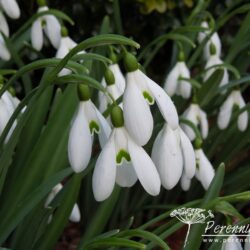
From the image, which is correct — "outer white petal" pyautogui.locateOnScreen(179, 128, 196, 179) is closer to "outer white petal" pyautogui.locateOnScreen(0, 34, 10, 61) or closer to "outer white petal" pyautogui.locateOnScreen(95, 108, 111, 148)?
"outer white petal" pyautogui.locateOnScreen(95, 108, 111, 148)

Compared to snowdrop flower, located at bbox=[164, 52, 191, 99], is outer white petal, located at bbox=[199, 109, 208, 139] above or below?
below

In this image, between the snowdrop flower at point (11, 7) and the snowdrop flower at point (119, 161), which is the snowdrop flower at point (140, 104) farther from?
the snowdrop flower at point (11, 7)

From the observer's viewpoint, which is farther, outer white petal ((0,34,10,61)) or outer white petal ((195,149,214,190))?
outer white petal ((0,34,10,61))

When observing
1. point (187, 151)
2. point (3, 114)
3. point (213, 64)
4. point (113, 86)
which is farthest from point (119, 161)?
point (213, 64)

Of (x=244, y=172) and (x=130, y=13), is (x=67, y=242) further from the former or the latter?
(x=130, y=13)

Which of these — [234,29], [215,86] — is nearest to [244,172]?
[215,86]

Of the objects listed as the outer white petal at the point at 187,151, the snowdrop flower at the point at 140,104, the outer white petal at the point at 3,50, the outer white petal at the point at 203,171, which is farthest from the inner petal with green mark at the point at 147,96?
the outer white petal at the point at 3,50

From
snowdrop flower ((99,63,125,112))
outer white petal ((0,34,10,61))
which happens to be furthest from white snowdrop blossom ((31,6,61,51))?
snowdrop flower ((99,63,125,112))
